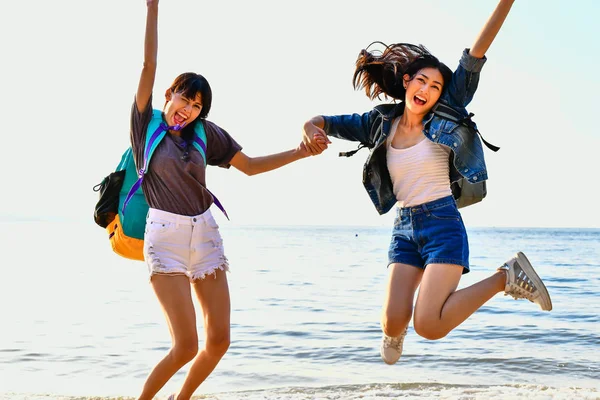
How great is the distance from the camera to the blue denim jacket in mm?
4797

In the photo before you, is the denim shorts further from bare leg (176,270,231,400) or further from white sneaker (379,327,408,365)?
bare leg (176,270,231,400)

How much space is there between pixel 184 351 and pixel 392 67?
2471 mm

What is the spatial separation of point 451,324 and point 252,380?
2962mm

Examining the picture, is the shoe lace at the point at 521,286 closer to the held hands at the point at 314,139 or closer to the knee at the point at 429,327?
the knee at the point at 429,327

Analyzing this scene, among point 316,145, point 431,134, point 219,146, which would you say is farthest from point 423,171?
point 219,146

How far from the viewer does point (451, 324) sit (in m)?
4.74

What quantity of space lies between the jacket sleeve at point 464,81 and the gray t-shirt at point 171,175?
5.81ft

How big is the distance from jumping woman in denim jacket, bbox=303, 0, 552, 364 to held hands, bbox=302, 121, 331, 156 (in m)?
0.01

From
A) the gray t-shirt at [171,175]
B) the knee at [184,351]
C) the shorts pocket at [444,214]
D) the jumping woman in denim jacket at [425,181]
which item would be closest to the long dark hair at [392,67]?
the jumping woman in denim jacket at [425,181]

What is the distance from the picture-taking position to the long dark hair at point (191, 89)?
4.61m

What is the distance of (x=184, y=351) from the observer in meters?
4.56

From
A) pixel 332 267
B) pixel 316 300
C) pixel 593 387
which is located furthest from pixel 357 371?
pixel 332 267

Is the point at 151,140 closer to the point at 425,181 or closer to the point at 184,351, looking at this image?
the point at 184,351

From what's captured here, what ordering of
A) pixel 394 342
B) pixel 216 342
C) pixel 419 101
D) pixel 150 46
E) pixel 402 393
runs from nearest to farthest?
pixel 150 46, pixel 216 342, pixel 419 101, pixel 394 342, pixel 402 393
